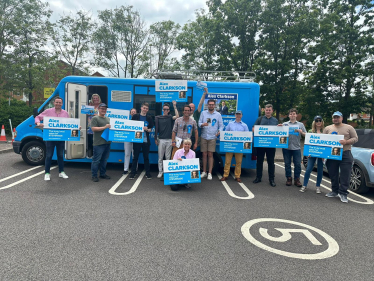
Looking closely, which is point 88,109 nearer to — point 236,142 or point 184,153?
point 184,153

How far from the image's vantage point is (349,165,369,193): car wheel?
5.90m

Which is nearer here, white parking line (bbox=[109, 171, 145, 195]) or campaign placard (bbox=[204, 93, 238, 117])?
white parking line (bbox=[109, 171, 145, 195])

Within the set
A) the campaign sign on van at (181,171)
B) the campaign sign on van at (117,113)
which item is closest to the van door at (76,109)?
the campaign sign on van at (117,113)

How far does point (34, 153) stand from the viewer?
7629 mm

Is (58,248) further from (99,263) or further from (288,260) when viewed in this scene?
(288,260)

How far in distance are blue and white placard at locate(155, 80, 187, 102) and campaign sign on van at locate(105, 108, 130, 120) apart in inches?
38.5

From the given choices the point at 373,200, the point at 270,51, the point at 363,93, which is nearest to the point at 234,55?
the point at 270,51

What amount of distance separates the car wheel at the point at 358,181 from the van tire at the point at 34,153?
8.59 m

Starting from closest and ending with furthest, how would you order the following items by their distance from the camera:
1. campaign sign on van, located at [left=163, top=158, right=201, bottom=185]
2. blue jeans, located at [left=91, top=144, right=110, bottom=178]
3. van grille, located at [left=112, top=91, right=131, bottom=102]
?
1. campaign sign on van, located at [left=163, top=158, right=201, bottom=185]
2. blue jeans, located at [left=91, top=144, right=110, bottom=178]
3. van grille, located at [left=112, top=91, right=131, bottom=102]

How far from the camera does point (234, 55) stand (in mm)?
18266

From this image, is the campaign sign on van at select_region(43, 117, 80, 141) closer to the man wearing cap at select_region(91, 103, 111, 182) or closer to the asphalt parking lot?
the man wearing cap at select_region(91, 103, 111, 182)

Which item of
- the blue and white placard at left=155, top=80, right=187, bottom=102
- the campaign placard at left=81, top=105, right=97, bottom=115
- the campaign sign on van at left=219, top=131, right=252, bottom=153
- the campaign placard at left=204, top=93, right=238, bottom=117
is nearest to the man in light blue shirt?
the campaign sign on van at left=219, top=131, right=252, bottom=153

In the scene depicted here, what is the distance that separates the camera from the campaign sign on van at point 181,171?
18.1 ft

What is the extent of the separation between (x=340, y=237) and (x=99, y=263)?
3.24 m
